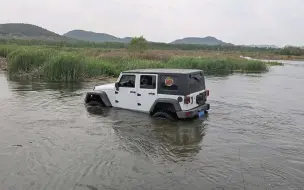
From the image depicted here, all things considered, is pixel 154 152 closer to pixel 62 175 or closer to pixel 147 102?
pixel 62 175

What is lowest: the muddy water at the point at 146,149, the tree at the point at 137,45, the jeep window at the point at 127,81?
the muddy water at the point at 146,149

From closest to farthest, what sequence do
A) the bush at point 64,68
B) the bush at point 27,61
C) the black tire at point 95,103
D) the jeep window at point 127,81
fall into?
the jeep window at point 127,81, the black tire at point 95,103, the bush at point 64,68, the bush at point 27,61

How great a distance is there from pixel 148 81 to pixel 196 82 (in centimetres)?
176

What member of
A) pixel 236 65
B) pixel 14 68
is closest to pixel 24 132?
pixel 14 68

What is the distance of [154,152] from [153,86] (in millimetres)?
3593

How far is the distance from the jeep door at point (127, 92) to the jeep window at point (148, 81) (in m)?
0.36

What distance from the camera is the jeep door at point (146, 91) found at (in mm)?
12500

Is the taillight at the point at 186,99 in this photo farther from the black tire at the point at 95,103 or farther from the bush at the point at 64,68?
→ the bush at the point at 64,68

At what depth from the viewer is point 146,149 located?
9.67 metres

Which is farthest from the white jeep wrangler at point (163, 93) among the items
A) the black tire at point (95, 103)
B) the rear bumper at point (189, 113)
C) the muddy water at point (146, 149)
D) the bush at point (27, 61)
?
the bush at point (27, 61)

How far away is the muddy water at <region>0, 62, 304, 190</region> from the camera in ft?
24.7

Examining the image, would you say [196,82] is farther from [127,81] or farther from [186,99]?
[127,81]

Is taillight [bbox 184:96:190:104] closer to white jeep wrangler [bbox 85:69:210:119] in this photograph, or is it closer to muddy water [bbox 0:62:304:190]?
white jeep wrangler [bbox 85:69:210:119]

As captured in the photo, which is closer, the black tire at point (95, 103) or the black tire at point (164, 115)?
the black tire at point (164, 115)
